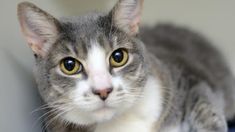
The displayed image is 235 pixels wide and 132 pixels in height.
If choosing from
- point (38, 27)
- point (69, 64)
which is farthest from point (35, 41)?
point (69, 64)

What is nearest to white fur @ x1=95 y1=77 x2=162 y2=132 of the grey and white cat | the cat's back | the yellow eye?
the grey and white cat

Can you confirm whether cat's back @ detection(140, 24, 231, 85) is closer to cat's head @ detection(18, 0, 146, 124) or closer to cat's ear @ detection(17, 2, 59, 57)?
cat's head @ detection(18, 0, 146, 124)

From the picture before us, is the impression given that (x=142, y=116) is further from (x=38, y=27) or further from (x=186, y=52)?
(x=186, y=52)

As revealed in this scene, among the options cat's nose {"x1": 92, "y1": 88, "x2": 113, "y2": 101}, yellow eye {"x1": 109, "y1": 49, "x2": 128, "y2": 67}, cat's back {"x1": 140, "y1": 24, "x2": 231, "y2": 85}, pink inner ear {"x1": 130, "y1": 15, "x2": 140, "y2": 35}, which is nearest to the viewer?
cat's nose {"x1": 92, "y1": 88, "x2": 113, "y2": 101}

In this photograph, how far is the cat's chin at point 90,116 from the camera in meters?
1.24

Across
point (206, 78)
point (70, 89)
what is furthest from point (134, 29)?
point (206, 78)

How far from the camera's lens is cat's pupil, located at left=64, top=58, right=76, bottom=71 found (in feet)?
4.12

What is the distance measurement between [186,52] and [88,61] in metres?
0.77

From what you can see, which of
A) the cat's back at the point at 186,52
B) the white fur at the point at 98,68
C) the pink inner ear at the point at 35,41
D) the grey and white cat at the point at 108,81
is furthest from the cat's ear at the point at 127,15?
the cat's back at the point at 186,52

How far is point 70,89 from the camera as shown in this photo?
124 cm

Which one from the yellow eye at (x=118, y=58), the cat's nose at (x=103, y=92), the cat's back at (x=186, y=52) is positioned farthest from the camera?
the cat's back at (x=186, y=52)

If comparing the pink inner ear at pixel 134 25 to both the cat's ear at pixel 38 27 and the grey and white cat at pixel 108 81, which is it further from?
the cat's ear at pixel 38 27

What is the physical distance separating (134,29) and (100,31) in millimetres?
152

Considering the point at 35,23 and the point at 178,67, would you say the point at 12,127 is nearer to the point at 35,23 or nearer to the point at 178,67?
the point at 35,23
